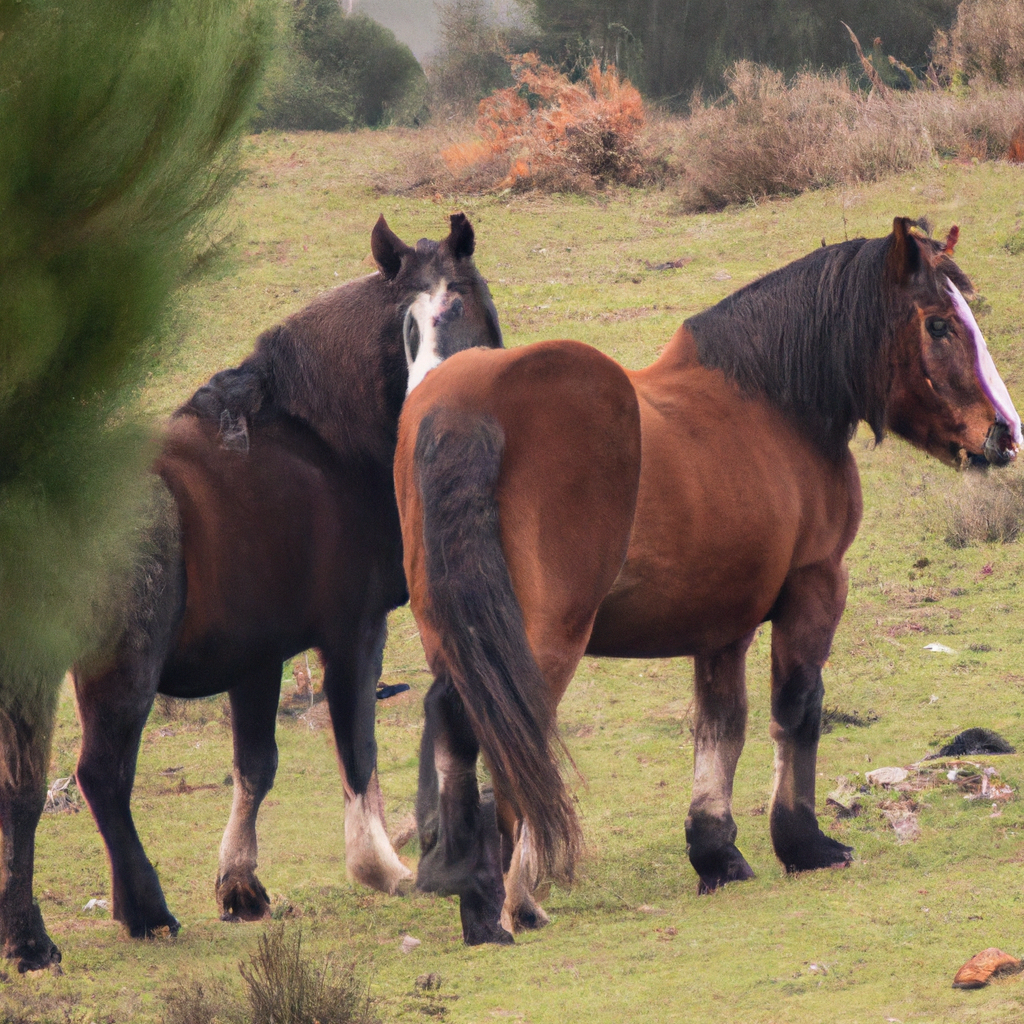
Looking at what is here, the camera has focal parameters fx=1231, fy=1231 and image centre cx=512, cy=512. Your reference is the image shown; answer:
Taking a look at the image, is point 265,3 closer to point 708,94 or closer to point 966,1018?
point 966,1018

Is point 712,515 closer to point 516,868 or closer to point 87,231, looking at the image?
point 516,868

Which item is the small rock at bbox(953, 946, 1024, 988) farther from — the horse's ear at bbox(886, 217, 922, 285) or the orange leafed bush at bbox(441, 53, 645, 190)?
the orange leafed bush at bbox(441, 53, 645, 190)

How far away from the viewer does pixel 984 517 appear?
9625 mm

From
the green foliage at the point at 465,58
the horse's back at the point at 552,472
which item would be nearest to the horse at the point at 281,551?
the horse's back at the point at 552,472

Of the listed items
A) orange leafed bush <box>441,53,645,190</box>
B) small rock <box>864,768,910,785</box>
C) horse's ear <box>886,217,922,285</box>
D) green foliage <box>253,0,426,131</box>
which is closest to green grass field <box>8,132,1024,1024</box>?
small rock <box>864,768,910,785</box>

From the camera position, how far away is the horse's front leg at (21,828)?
386cm

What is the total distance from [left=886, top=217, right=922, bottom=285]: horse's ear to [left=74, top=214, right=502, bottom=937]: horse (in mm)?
1514

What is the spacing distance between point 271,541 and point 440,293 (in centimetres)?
117

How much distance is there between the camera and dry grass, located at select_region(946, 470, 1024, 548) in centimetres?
962

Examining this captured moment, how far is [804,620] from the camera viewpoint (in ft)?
15.0

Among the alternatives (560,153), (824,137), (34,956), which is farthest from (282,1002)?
(560,153)

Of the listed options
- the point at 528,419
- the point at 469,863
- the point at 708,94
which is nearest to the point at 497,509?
the point at 528,419

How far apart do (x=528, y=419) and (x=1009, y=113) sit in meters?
14.5

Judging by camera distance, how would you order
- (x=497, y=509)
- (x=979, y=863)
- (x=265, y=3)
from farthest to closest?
(x=979, y=863) → (x=497, y=509) → (x=265, y=3)
